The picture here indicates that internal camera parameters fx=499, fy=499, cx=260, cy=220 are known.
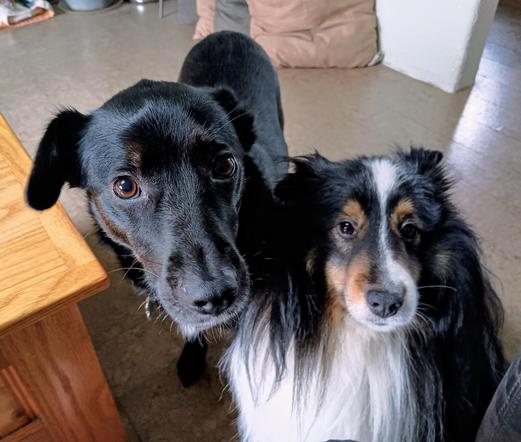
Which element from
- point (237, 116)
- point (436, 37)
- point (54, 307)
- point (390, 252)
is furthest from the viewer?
point (436, 37)

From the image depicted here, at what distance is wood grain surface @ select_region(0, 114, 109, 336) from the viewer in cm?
85

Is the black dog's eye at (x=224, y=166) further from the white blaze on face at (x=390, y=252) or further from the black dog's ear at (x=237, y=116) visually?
the white blaze on face at (x=390, y=252)

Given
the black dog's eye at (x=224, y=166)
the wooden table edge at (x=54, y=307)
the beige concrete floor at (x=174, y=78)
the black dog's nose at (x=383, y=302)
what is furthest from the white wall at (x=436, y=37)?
the wooden table edge at (x=54, y=307)

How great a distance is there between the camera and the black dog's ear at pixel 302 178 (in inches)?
42.6

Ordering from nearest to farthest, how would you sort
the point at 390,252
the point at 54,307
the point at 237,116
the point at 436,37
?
the point at 54,307, the point at 390,252, the point at 237,116, the point at 436,37

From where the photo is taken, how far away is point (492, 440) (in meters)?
0.80

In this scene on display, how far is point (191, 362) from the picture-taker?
1.49m

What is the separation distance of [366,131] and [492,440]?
1.89 metres

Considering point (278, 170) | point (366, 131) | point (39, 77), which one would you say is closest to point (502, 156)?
point (366, 131)

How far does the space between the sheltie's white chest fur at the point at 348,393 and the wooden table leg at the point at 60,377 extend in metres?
0.35

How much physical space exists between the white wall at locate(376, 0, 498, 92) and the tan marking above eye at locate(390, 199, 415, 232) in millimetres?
1988

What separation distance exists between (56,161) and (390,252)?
28.1 inches

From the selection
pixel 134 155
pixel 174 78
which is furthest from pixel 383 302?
pixel 174 78

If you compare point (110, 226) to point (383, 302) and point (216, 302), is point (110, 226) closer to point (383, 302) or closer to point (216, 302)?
point (216, 302)
